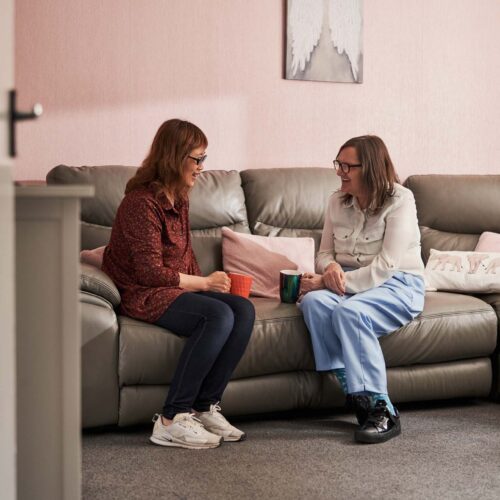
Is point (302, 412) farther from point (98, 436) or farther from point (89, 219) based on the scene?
point (89, 219)

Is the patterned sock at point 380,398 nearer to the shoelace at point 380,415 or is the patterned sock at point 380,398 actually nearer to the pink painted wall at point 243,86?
the shoelace at point 380,415

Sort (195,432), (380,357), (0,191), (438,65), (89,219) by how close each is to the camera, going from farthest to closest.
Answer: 1. (438,65)
2. (89,219)
3. (380,357)
4. (195,432)
5. (0,191)

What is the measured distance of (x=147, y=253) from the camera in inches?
110

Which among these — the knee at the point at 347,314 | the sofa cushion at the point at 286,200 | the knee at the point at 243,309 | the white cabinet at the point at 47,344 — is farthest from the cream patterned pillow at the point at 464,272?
the white cabinet at the point at 47,344

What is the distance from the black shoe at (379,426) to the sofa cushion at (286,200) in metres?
1.01

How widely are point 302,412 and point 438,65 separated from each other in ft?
6.63

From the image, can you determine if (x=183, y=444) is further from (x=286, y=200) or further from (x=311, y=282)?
(x=286, y=200)

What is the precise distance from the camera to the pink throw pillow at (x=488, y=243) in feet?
12.1

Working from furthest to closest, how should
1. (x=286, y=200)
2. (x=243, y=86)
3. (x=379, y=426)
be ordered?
(x=243, y=86) → (x=286, y=200) → (x=379, y=426)

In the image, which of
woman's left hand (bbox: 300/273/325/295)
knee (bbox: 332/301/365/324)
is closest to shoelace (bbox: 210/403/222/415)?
knee (bbox: 332/301/365/324)

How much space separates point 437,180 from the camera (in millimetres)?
3975

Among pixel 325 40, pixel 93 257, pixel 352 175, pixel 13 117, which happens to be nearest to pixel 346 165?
pixel 352 175

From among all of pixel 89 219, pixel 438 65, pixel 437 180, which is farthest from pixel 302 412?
pixel 438 65

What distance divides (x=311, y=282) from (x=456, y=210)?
1059 millimetres
